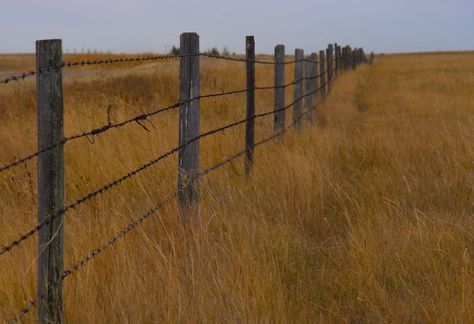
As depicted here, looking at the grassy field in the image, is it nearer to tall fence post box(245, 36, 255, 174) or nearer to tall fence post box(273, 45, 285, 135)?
tall fence post box(245, 36, 255, 174)

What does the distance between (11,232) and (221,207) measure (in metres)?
1.41

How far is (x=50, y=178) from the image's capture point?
2398 mm

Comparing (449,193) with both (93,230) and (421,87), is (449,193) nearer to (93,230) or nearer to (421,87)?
(93,230)

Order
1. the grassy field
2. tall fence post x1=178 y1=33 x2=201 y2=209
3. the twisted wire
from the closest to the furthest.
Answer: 1. the twisted wire
2. the grassy field
3. tall fence post x1=178 y1=33 x2=201 y2=209

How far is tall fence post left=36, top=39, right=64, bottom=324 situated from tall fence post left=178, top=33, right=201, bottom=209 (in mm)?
1578

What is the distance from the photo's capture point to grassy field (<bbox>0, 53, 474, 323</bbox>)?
9.20 feet

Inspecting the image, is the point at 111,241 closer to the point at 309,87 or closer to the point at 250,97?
the point at 250,97

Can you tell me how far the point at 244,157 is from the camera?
5871 millimetres

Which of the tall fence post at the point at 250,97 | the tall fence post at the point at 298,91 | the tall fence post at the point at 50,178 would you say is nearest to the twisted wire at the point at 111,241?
the tall fence post at the point at 50,178

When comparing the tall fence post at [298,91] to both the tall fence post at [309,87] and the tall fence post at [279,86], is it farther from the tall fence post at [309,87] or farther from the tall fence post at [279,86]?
the tall fence post at [279,86]

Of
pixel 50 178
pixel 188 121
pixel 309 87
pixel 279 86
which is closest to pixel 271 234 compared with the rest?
pixel 188 121

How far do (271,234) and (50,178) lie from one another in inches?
66.5

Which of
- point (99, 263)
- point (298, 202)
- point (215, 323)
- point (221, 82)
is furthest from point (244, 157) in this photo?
point (221, 82)

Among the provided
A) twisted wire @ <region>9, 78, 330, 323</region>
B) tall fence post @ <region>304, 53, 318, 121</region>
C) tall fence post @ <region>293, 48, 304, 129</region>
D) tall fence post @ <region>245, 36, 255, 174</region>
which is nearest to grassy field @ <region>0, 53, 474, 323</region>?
twisted wire @ <region>9, 78, 330, 323</region>
